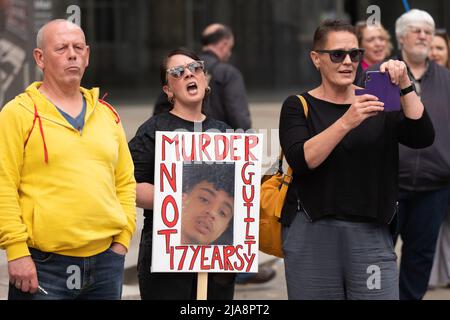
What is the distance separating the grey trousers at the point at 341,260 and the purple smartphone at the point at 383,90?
55 cm

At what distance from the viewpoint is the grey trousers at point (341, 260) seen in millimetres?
4781

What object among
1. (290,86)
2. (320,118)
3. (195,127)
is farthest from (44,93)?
(290,86)

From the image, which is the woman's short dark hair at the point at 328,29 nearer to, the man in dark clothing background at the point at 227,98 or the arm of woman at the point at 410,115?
the arm of woman at the point at 410,115

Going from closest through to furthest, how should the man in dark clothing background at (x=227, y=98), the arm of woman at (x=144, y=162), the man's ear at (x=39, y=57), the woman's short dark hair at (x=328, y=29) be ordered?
the man's ear at (x=39, y=57), the woman's short dark hair at (x=328, y=29), the arm of woman at (x=144, y=162), the man in dark clothing background at (x=227, y=98)

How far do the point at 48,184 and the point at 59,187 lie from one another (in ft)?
0.15

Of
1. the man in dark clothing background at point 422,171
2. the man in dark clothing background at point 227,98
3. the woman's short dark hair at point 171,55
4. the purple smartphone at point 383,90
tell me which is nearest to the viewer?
the purple smartphone at point 383,90

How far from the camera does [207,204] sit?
4.90 meters

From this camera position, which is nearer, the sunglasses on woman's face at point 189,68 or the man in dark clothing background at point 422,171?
the sunglasses on woman's face at point 189,68

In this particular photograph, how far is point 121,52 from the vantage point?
28.3 metres

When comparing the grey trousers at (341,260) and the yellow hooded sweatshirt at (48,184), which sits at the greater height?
the yellow hooded sweatshirt at (48,184)

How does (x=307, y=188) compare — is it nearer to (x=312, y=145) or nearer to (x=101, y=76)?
(x=312, y=145)

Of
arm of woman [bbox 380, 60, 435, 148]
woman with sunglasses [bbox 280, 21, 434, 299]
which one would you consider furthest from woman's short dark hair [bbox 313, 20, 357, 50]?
arm of woman [bbox 380, 60, 435, 148]

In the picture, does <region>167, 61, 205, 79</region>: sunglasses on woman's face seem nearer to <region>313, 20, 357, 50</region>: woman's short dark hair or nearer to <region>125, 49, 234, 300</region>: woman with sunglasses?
<region>125, 49, 234, 300</region>: woman with sunglasses

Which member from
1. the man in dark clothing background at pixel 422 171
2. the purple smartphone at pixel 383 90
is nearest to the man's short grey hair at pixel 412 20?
the man in dark clothing background at pixel 422 171
